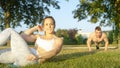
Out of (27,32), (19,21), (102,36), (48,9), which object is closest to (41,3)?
(48,9)

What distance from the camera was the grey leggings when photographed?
7.83 metres

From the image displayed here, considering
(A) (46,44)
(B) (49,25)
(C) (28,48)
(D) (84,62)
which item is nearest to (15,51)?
(C) (28,48)

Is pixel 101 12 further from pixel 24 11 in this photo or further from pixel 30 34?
pixel 30 34

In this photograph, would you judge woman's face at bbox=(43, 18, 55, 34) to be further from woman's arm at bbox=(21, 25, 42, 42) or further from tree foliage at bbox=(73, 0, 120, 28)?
tree foliage at bbox=(73, 0, 120, 28)

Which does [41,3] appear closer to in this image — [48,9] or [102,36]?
[48,9]

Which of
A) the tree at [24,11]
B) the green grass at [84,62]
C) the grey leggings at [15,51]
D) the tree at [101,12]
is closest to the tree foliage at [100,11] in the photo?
the tree at [101,12]

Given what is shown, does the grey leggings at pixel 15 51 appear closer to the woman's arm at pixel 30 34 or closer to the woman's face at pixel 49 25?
the woman's arm at pixel 30 34

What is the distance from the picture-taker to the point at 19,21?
123ft

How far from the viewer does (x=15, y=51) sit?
7957 mm

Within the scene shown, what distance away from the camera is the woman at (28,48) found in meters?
7.82

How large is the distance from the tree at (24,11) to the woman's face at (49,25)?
27840 millimetres

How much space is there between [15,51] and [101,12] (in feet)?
71.8

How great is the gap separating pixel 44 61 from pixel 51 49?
1.38 feet

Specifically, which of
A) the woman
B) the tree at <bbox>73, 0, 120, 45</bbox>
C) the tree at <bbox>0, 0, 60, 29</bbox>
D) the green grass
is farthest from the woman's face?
the tree at <bbox>0, 0, 60, 29</bbox>
